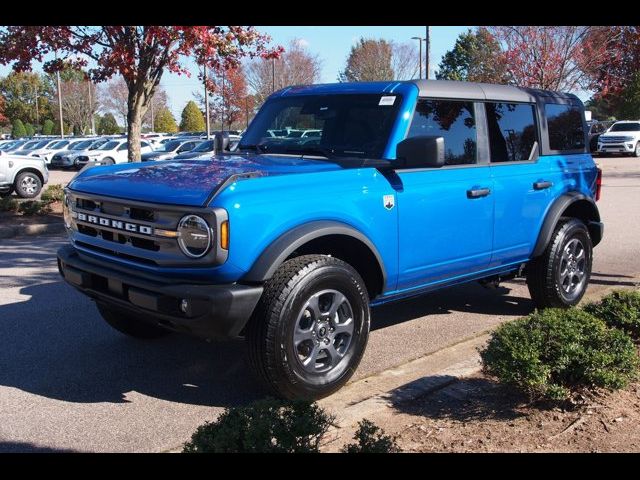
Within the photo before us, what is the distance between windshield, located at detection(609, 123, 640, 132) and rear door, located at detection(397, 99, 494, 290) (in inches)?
1298

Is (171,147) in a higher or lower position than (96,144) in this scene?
lower

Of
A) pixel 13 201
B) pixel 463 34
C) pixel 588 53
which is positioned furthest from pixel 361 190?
pixel 463 34

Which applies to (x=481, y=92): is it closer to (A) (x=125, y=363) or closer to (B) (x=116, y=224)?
(B) (x=116, y=224)

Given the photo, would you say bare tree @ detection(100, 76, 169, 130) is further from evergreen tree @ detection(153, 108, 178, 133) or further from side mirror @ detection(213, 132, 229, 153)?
side mirror @ detection(213, 132, 229, 153)

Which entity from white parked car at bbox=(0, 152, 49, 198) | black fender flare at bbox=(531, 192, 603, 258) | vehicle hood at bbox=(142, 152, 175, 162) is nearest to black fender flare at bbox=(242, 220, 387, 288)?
black fender flare at bbox=(531, 192, 603, 258)

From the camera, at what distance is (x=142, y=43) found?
12039 millimetres

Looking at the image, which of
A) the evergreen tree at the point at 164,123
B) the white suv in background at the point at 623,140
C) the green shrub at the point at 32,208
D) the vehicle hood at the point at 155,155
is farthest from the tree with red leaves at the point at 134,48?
the evergreen tree at the point at 164,123

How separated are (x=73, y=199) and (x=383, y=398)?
2554 millimetres

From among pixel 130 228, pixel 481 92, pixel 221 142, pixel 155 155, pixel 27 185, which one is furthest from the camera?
pixel 155 155

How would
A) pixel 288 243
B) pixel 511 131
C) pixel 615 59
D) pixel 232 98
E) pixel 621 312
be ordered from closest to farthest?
pixel 288 243
pixel 621 312
pixel 511 131
pixel 615 59
pixel 232 98

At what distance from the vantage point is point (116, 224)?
4301 mm

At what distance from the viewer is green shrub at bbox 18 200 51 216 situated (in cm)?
1288

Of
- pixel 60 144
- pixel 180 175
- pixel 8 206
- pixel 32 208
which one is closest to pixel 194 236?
pixel 180 175

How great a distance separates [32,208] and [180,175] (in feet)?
31.6
